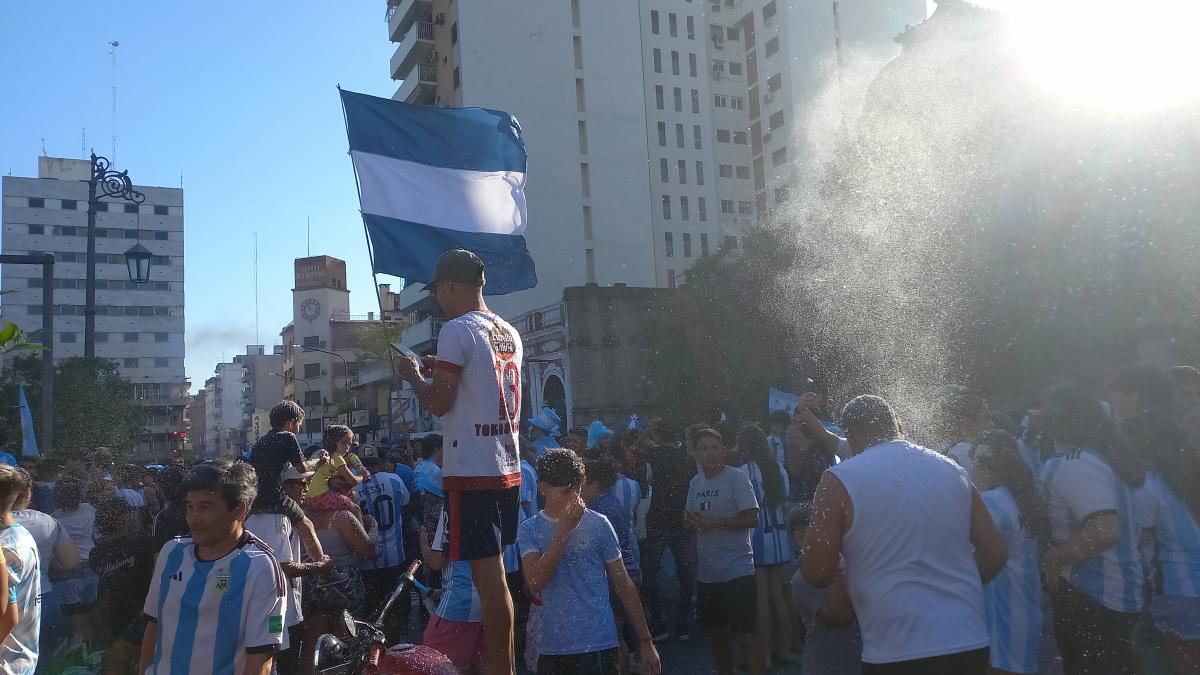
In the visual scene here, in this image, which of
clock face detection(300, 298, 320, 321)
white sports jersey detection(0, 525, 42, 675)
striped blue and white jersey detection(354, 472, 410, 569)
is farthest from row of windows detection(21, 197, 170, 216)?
white sports jersey detection(0, 525, 42, 675)

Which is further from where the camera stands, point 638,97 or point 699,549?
point 638,97

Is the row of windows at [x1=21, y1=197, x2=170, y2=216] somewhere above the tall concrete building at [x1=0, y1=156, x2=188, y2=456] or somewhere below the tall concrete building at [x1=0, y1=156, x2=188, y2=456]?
above

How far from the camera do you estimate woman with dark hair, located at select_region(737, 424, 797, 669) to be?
25.9 ft

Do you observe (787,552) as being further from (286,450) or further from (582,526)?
(286,450)

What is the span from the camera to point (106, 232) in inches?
4035

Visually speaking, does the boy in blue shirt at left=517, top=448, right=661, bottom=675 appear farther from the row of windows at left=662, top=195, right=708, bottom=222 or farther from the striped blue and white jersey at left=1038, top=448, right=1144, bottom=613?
the row of windows at left=662, top=195, right=708, bottom=222

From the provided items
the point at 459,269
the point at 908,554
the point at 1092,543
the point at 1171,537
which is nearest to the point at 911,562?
the point at 908,554

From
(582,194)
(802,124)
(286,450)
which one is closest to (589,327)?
(582,194)

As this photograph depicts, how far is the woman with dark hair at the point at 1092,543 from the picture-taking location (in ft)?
15.2

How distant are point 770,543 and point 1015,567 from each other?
3097 mm

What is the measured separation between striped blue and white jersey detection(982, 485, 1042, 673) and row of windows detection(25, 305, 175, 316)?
10721 cm

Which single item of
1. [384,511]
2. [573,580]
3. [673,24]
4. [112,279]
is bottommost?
[573,580]

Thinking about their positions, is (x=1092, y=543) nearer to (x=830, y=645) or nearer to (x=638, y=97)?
(x=830, y=645)

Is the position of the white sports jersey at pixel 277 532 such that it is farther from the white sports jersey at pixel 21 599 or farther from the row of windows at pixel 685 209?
the row of windows at pixel 685 209
